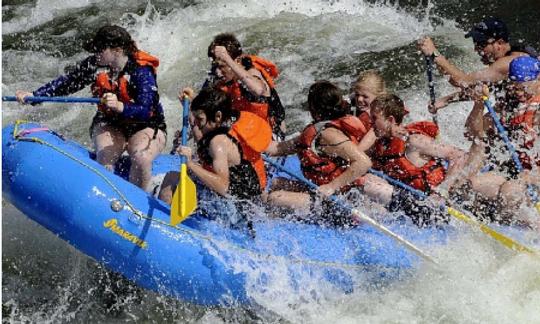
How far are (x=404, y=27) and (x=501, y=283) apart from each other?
16.7 feet

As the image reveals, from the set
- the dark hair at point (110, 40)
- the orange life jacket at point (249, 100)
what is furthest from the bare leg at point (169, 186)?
the dark hair at point (110, 40)

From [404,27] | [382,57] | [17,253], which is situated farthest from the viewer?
[404,27]

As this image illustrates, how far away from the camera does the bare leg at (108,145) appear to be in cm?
505

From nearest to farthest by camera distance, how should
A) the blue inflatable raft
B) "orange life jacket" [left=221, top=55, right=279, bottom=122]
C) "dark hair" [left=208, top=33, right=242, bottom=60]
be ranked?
1. the blue inflatable raft
2. "dark hair" [left=208, top=33, right=242, bottom=60]
3. "orange life jacket" [left=221, top=55, right=279, bottom=122]

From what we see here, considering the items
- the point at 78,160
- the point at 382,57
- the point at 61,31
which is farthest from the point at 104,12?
the point at 78,160

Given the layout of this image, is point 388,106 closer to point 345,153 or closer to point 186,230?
point 345,153

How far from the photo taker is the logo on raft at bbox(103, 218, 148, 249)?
446 centimetres

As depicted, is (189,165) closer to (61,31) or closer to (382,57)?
(382,57)

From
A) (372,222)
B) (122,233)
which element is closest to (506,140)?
(372,222)

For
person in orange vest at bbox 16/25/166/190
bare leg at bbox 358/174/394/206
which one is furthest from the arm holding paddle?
bare leg at bbox 358/174/394/206

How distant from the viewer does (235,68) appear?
498cm

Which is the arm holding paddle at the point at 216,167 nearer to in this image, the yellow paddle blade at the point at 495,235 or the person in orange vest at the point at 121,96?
the person in orange vest at the point at 121,96

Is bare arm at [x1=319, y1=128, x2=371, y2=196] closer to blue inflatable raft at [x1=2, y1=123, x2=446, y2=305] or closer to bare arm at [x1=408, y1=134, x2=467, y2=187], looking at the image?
blue inflatable raft at [x1=2, y1=123, x2=446, y2=305]

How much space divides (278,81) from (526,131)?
12.6 ft
